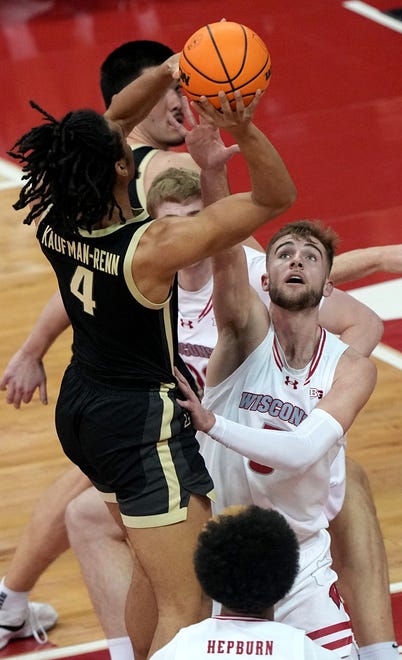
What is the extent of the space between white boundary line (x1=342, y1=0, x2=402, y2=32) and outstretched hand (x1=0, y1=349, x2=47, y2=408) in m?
→ 7.34

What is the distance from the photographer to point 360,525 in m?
4.74

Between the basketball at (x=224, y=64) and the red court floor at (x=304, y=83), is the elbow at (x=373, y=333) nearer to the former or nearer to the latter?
the basketball at (x=224, y=64)

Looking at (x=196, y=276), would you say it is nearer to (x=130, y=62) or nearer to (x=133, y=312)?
(x=130, y=62)

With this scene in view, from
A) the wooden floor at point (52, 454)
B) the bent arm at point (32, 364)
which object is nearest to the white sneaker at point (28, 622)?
the wooden floor at point (52, 454)

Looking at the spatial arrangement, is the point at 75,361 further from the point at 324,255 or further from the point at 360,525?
the point at 360,525

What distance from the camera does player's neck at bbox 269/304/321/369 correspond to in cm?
435

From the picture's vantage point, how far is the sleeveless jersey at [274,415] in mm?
4258

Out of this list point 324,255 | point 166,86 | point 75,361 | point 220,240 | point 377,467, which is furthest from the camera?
point 377,467

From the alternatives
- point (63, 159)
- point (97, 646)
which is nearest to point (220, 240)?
point (63, 159)

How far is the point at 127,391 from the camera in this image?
12.9 feet

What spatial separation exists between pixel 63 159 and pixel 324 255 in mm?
1068

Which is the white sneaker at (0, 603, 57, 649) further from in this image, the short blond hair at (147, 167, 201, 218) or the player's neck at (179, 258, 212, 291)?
the short blond hair at (147, 167, 201, 218)

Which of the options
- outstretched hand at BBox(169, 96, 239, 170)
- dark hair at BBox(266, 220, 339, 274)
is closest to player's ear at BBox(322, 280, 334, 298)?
dark hair at BBox(266, 220, 339, 274)

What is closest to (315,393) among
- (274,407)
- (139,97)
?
(274,407)
